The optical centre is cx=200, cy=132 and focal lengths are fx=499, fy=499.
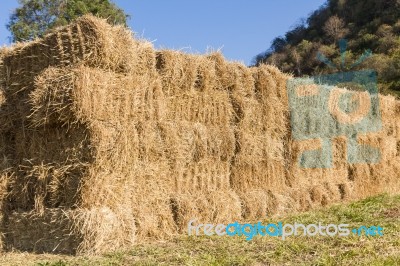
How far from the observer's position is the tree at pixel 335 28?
36.4 meters

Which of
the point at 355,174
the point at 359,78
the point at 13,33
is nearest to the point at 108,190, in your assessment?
the point at 355,174

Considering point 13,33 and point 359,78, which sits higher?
point 13,33

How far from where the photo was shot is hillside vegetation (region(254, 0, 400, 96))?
3362cm

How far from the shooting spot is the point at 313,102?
11742 mm

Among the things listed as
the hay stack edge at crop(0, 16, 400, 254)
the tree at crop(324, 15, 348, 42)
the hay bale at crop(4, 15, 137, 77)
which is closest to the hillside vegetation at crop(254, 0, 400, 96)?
the tree at crop(324, 15, 348, 42)

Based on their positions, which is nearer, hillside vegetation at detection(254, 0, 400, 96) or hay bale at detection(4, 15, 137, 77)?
hay bale at detection(4, 15, 137, 77)

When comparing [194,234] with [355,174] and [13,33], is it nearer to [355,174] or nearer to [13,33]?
[355,174]

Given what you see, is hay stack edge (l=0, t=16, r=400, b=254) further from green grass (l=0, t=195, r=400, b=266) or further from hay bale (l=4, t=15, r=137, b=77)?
green grass (l=0, t=195, r=400, b=266)

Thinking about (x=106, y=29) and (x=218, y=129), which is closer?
(x=106, y=29)

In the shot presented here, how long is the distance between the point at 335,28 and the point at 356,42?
77.2 inches

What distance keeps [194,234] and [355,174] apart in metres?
6.93

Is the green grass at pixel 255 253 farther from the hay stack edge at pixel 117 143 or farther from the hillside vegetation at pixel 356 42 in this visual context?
the hillside vegetation at pixel 356 42

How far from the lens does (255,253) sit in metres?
6.22

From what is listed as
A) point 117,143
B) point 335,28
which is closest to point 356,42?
point 335,28
